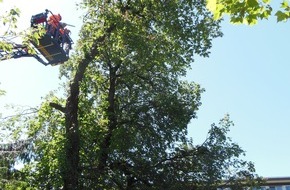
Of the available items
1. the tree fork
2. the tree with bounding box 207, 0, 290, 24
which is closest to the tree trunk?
the tree fork

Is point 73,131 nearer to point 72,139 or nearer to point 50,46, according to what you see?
point 72,139

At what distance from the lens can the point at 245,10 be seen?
8492 millimetres

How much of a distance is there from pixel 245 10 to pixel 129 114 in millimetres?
19999

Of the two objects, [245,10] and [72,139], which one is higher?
[72,139]

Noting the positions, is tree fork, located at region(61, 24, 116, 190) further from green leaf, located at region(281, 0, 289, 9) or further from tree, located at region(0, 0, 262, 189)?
green leaf, located at region(281, 0, 289, 9)

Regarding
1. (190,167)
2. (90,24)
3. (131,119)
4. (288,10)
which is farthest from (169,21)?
(288,10)

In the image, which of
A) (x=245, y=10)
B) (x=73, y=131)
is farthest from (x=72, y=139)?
(x=245, y=10)

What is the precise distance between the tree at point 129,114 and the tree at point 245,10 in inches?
596

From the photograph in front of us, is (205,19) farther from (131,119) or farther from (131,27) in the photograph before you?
(131,119)

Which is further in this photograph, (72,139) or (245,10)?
(72,139)

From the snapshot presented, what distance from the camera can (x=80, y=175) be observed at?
928 inches

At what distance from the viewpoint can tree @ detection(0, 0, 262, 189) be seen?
79.9 feet

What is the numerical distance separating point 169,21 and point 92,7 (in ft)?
16.7

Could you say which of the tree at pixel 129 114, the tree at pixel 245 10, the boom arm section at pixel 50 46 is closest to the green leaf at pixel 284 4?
the tree at pixel 245 10
